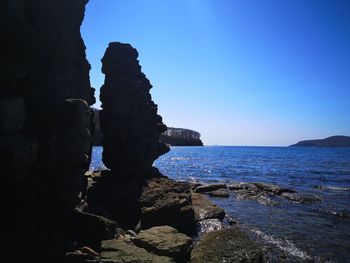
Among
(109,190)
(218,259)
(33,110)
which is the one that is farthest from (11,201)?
(109,190)

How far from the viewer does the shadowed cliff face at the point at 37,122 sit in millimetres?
14531

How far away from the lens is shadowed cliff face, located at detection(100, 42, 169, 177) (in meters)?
33.7

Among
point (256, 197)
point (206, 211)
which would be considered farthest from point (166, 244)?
point (256, 197)

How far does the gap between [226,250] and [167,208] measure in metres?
7.38

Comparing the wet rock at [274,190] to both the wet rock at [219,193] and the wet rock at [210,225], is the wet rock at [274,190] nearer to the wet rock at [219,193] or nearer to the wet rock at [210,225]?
the wet rock at [219,193]

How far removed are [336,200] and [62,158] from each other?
110ft

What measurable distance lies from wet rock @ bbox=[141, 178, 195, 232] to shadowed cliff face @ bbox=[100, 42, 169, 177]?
7.01 metres

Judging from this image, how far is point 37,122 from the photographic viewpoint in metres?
17.3

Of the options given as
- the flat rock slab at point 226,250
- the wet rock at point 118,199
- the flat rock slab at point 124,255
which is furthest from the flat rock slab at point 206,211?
the flat rock slab at point 124,255

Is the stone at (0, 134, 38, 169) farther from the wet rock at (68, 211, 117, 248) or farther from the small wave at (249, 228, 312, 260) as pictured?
the small wave at (249, 228, 312, 260)

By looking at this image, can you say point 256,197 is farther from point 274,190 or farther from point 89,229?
point 89,229

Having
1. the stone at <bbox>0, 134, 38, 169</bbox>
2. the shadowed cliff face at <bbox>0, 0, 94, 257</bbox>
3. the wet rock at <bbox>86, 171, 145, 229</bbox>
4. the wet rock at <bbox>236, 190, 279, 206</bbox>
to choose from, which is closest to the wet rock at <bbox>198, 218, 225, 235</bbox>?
the wet rock at <bbox>86, 171, 145, 229</bbox>

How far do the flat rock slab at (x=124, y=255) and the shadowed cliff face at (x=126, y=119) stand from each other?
18.1m

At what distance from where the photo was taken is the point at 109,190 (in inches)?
1086
